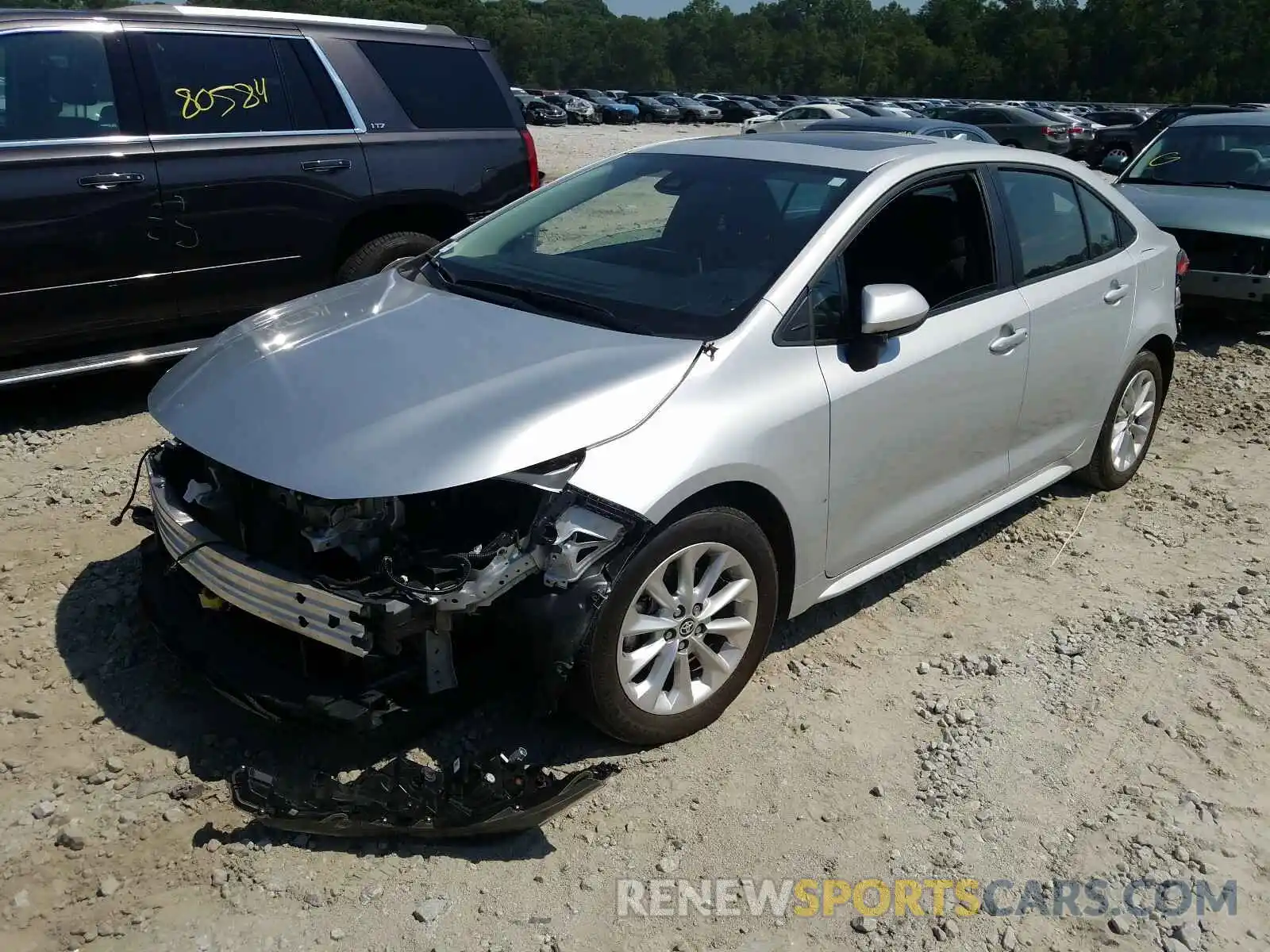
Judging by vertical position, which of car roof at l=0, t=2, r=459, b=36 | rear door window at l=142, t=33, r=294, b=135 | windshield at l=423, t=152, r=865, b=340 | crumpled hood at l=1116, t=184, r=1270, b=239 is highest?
car roof at l=0, t=2, r=459, b=36

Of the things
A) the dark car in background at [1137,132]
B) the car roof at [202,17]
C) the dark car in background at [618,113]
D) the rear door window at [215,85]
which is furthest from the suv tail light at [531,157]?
the dark car in background at [618,113]

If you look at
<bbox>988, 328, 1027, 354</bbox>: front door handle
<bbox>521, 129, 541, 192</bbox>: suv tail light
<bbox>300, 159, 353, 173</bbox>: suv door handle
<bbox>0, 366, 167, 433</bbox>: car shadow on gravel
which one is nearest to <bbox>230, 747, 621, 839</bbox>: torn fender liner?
<bbox>988, 328, 1027, 354</bbox>: front door handle

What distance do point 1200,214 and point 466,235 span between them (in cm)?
644

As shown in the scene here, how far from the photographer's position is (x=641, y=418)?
3.02m

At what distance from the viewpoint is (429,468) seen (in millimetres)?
2773

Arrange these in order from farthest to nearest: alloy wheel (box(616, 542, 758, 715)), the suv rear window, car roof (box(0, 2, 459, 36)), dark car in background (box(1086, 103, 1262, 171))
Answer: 1. dark car in background (box(1086, 103, 1262, 171))
2. the suv rear window
3. car roof (box(0, 2, 459, 36))
4. alloy wheel (box(616, 542, 758, 715))

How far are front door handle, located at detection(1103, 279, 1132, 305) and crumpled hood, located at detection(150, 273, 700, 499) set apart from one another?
2449 millimetres

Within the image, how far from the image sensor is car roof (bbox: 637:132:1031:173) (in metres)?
3.97

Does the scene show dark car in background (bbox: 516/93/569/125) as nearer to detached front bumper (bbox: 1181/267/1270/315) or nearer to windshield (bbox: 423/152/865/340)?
detached front bumper (bbox: 1181/267/1270/315)

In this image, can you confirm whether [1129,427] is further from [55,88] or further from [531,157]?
[55,88]

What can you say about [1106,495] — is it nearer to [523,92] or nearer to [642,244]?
[642,244]

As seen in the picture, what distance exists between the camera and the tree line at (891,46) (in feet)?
250

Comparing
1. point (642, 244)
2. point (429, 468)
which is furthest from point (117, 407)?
point (429, 468)

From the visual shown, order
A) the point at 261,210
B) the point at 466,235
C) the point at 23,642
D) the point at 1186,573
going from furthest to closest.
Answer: the point at 261,210, the point at 1186,573, the point at 466,235, the point at 23,642
